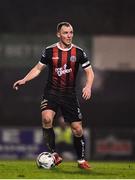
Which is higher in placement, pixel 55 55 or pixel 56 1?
pixel 56 1

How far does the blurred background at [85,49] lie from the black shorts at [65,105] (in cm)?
1257

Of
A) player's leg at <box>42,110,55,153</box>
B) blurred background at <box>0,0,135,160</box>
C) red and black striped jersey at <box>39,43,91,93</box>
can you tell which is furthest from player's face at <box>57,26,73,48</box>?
blurred background at <box>0,0,135,160</box>

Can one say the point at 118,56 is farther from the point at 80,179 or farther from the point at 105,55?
the point at 80,179

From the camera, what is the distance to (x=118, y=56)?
2570 centimetres

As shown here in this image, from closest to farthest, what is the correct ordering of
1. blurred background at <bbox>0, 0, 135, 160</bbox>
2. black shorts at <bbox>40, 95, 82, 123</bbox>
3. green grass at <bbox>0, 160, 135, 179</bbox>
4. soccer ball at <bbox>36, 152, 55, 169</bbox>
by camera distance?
green grass at <bbox>0, 160, 135, 179</bbox> → soccer ball at <bbox>36, 152, 55, 169</bbox> → black shorts at <bbox>40, 95, 82, 123</bbox> → blurred background at <bbox>0, 0, 135, 160</bbox>

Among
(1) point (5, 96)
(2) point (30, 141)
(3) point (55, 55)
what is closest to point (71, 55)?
(3) point (55, 55)

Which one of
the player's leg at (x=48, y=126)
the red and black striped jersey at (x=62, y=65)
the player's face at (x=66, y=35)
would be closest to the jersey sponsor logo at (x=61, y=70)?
the red and black striped jersey at (x=62, y=65)

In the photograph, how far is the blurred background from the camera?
2417 cm

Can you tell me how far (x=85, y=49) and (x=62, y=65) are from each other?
14.3 m

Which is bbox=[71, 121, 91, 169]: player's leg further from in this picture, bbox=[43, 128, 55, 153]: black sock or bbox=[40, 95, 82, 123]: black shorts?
bbox=[43, 128, 55, 153]: black sock

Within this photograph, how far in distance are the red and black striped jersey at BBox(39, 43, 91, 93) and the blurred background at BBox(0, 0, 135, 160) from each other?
12.7 m

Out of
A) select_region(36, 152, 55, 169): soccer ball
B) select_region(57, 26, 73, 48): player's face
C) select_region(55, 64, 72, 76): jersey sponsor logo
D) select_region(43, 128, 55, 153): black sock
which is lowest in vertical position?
select_region(36, 152, 55, 169): soccer ball

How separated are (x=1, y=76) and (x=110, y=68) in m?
3.46

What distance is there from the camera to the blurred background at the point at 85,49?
79.3 ft
